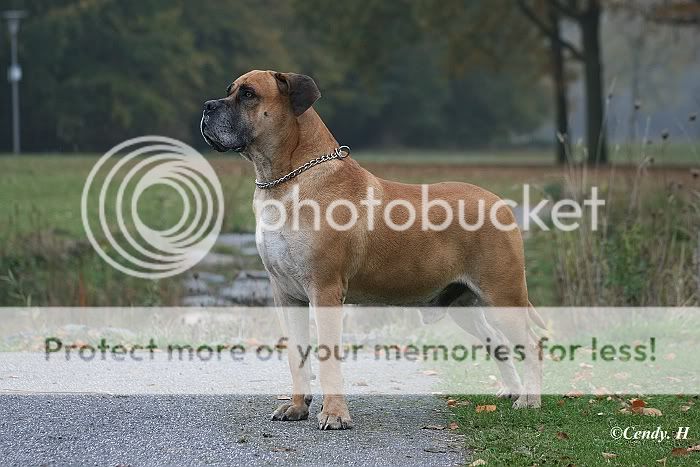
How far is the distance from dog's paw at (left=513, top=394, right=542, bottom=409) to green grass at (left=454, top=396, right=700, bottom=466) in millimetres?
51

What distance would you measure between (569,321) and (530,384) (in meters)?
2.94

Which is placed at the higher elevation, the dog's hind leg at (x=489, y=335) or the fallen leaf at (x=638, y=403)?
the dog's hind leg at (x=489, y=335)

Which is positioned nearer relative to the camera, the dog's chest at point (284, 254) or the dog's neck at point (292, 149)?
the dog's chest at point (284, 254)

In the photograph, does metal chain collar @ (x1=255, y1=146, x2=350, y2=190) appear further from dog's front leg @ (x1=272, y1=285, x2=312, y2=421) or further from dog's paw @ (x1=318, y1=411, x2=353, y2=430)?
dog's paw @ (x1=318, y1=411, x2=353, y2=430)

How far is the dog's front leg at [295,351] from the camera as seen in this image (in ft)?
19.1

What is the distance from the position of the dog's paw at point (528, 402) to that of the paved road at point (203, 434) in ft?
1.51

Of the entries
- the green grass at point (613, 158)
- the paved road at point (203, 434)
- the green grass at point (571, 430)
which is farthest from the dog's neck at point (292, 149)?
the green grass at point (613, 158)

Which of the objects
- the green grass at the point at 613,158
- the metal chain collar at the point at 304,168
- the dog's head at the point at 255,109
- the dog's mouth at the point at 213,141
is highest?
the dog's head at the point at 255,109

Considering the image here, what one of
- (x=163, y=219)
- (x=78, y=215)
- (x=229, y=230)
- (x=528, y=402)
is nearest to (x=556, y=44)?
(x=78, y=215)

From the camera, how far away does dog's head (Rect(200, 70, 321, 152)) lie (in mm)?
5551

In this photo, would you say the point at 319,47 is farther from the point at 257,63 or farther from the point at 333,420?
the point at 333,420

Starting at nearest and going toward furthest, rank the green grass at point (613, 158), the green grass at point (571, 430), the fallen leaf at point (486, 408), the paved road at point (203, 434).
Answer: the paved road at point (203, 434) → the green grass at point (571, 430) → the fallen leaf at point (486, 408) → the green grass at point (613, 158)

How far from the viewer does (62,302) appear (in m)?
9.82

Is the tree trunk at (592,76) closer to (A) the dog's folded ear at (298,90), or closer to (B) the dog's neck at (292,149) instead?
(B) the dog's neck at (292,149)
